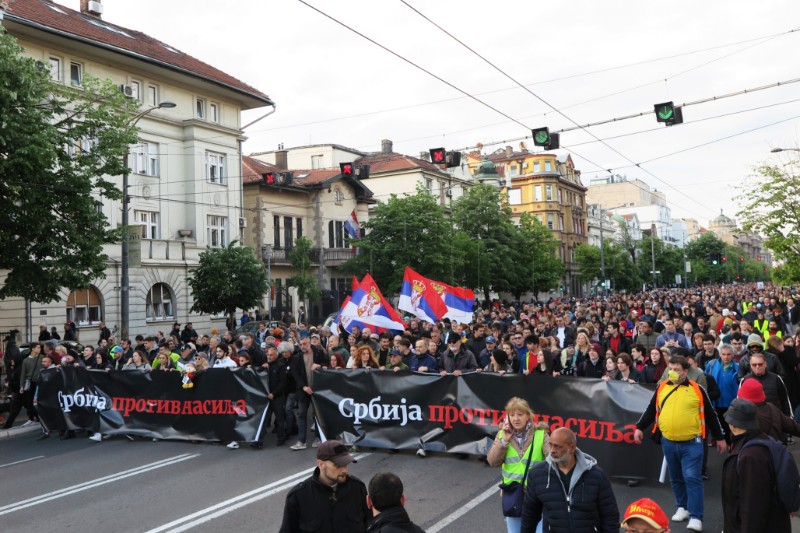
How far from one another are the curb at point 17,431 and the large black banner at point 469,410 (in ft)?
22.4

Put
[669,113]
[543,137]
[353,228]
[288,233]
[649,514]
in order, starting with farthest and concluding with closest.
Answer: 1. [288,233]
2. [353,228]
3. [543,137]
4. [669,113]
5. [649,514]

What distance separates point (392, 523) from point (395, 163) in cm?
6344

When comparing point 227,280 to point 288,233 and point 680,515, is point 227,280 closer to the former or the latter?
point 288,233


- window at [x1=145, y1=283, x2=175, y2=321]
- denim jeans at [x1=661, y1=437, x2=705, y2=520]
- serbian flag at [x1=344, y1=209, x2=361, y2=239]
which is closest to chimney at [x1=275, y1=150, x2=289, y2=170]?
serbian flag at [x1=344, y1=209, x2=361, y2=239]

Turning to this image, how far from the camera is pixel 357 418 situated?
429 inches

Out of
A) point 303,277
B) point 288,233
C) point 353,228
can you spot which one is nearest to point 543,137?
point 303,277

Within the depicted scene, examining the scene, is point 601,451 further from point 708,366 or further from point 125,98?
point 125,98

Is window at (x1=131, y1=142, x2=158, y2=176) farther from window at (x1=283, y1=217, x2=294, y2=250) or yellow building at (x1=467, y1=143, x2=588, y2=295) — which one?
yellow building at (x1=467, y1=143, x2=588, y2=295)

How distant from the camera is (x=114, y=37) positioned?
117 ft

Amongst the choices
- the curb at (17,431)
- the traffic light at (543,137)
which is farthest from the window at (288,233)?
the curb at (17,431)

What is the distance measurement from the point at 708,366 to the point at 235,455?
6.90 m

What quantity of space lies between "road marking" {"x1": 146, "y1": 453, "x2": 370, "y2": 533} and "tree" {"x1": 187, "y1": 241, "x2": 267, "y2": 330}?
80.4 feet

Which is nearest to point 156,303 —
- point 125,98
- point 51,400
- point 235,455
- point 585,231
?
point 125,98

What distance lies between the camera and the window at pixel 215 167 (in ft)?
133
